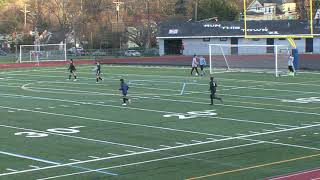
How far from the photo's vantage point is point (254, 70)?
47125mm

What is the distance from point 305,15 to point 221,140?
65.1 metres

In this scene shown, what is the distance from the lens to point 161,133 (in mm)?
19156

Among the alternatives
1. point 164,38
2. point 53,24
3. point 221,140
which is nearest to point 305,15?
point 164,38

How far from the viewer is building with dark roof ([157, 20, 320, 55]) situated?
62.8 meters

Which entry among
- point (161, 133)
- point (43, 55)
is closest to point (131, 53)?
point (43, 55)

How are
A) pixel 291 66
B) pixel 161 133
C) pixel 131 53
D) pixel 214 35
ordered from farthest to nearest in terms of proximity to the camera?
pixel 131 53, pixel 214 35, pixel 291 66, pixel 161 133

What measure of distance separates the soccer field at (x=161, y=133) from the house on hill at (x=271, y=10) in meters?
59.5

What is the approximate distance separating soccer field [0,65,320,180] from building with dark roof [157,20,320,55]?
96.7ft

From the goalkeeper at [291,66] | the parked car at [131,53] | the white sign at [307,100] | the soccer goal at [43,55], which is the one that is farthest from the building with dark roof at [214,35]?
the white sign at [307,100]

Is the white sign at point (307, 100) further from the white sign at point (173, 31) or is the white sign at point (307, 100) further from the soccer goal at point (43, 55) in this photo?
the white sign at point (173, 31)

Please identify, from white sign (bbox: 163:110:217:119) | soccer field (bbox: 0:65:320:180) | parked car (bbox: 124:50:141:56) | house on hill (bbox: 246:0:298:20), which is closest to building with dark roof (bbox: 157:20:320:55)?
parked car (bbox: 124:50:141:56)

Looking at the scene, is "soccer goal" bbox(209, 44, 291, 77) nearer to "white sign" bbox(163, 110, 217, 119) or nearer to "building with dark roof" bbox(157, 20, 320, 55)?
"building with dark roof" bbox(157, 20, 320, 55)

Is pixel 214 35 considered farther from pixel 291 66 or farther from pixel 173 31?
pixel 291 66

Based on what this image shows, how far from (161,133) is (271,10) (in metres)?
81.8
